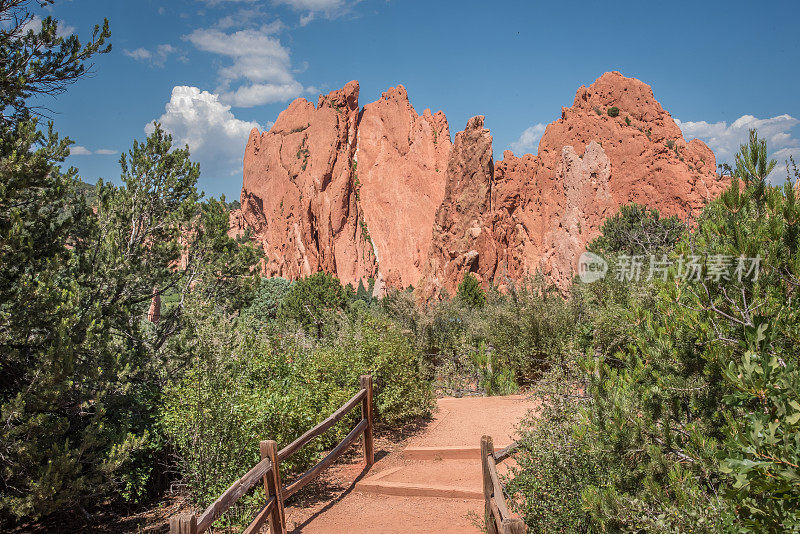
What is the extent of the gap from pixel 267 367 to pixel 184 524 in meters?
3.71

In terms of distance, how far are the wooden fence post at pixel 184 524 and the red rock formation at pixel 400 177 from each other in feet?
167

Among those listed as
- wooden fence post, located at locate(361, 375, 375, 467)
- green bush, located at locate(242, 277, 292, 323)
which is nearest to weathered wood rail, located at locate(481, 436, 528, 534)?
wooden fence post, located at locate(361, 375, 375, 467)

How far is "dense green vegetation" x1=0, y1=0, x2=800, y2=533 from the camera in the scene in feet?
8.40

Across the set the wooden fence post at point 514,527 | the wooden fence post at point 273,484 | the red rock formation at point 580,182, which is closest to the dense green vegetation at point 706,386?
the wooden fence post at point 514,527

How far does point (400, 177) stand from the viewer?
2237 inches

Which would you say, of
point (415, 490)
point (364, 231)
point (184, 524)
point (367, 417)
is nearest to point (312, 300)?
point (367, 417)

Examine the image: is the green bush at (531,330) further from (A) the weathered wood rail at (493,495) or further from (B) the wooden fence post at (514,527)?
(B) the wooden fence post at (514,527)

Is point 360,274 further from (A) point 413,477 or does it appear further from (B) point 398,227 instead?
(A) point 413,477

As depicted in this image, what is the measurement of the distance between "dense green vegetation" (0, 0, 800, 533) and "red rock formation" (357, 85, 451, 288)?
43.6m

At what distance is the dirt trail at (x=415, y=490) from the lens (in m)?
5.23

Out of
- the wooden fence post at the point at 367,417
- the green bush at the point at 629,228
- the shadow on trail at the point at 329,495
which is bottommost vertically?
the shadow on trail at the point at 329,495

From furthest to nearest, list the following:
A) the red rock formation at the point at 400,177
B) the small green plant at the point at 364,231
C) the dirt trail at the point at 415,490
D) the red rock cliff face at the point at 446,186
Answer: the small green plant at the point at 364,231, the red rock formation at the point at 400,177, the red rock cliff face at the point at 446,186, the dirt trail at the point at 415,490

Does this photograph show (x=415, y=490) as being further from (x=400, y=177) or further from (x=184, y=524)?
(x=400, y=177)

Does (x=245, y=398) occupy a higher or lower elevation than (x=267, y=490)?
higher
